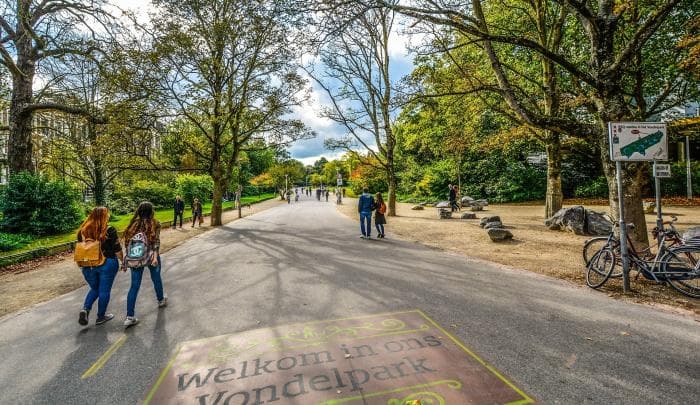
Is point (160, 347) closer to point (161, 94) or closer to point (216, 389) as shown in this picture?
point (216, 389)

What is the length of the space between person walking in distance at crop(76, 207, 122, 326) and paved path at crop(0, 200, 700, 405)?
11.3 inches

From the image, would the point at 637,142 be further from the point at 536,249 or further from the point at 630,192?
the point at 536,249

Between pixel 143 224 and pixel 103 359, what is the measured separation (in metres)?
1.97

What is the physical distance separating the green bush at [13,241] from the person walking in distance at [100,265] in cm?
898

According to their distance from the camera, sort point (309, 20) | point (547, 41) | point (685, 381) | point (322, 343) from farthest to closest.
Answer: point (547, 41) < point (309, 20) < point (322, 343) < point (685, 381)

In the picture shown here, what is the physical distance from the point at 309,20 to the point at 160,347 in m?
7.38

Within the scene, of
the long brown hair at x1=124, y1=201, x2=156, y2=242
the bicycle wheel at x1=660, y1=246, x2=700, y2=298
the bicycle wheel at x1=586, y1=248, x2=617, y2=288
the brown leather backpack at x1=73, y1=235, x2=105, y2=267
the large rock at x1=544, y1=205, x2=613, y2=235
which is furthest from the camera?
the large rock at x1=544, y1=205, x2=613, y2=235

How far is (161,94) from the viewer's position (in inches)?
570

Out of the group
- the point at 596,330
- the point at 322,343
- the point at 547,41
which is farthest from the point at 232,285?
the point at 547,41

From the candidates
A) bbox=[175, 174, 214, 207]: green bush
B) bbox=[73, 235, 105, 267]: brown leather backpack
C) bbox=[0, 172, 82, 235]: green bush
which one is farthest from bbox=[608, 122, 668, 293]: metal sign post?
bbox=[175, 174, 214, 207]: green bush

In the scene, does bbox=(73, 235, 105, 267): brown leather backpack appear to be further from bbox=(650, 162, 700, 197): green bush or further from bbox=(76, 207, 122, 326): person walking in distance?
bbox=(650, 162, 700, 197): green bush

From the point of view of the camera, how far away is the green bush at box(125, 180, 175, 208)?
29.5m

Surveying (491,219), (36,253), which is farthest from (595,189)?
(36,253)

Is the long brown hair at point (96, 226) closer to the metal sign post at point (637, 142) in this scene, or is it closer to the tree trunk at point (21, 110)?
the metal sign post at point (637, 142)
